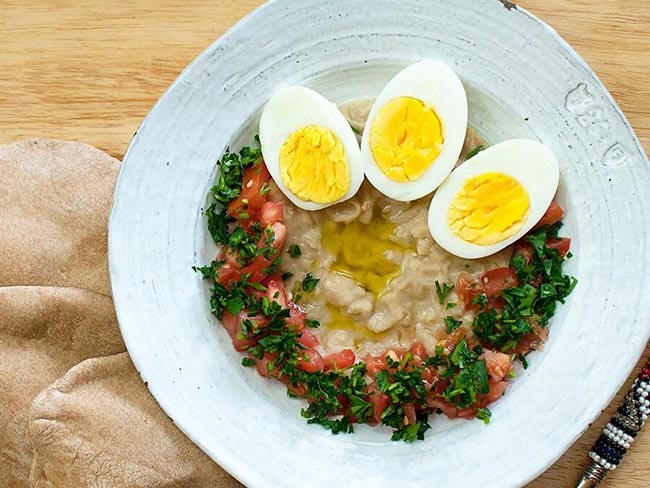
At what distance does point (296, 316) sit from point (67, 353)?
3.25ft

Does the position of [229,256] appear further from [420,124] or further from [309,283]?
[420,124]

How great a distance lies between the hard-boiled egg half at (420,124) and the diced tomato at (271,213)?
18.5 inches

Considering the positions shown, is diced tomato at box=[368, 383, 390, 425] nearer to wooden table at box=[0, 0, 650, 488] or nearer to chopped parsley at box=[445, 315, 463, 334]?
chopped parsley at box=[445, 315, 463, 334]

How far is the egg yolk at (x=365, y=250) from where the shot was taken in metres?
3.55

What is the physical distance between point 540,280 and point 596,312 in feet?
0.84

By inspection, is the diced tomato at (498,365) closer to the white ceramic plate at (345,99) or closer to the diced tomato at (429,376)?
the white ceramic plate at (345,99)

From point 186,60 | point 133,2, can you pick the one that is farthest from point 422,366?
point 133,2

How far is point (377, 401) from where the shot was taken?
3.39m

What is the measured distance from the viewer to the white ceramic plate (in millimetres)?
3230

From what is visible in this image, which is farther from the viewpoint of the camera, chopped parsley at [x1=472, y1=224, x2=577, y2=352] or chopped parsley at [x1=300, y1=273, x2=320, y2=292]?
chopped parsley at [x1=300, y1=273, x2=320, y2=292]

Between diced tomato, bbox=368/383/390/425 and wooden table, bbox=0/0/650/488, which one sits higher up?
wooden table, bbox=0/0/650/488

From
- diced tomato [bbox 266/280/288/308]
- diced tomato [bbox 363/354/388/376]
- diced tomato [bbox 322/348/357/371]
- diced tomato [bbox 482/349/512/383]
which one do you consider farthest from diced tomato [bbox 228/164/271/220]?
diced tomato [bbox 482/349/512/383]

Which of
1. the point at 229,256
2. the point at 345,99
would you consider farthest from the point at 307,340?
the point at 345,99

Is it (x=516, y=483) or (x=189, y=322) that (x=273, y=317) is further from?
(x=516, y=483)
